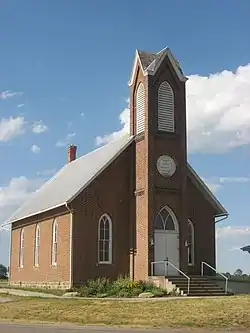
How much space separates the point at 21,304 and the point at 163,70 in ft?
49.7

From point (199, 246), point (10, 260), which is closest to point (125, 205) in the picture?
point (199, 246)

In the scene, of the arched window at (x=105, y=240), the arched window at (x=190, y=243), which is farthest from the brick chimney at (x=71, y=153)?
the arched window at (x=105, y=240)

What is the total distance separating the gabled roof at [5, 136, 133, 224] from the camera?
32031mm

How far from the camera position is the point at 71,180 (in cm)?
3619

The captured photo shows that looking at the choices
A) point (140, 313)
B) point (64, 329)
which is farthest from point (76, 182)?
point (64, 329)

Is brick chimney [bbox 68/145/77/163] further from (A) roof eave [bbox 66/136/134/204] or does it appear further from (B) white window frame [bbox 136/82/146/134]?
(B) white window frame [bbox 136/82/146/134]

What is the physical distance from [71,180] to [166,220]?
282 inches

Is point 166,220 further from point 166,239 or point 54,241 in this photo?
point 54,241

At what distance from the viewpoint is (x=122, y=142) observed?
33.9 metres

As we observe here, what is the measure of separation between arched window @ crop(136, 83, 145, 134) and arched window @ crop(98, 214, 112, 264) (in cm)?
495

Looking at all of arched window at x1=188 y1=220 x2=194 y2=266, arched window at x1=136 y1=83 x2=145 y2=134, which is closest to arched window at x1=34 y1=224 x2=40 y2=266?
arched window at x1=188 y1=220 x2=194 y2=266

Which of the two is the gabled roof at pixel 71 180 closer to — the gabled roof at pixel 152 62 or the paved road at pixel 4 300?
the gabled roof at pixel 152 62

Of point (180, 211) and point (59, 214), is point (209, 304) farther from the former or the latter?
point (59, 214)

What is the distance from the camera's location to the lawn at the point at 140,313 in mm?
18422
